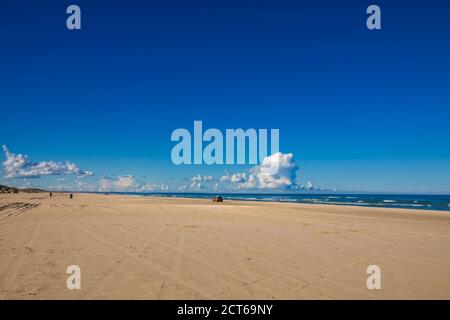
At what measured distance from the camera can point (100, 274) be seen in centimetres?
840

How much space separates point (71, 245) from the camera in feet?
40.3

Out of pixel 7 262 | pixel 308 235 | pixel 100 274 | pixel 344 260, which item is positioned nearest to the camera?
pixel 100 274

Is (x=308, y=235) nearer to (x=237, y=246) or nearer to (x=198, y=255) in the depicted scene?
(x=237, y=246)

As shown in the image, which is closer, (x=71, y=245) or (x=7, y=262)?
(x=7, y=262)

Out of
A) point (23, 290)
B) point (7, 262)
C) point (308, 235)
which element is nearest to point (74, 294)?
point (23, 290)

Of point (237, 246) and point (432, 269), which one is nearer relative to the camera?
point (432, 269)
